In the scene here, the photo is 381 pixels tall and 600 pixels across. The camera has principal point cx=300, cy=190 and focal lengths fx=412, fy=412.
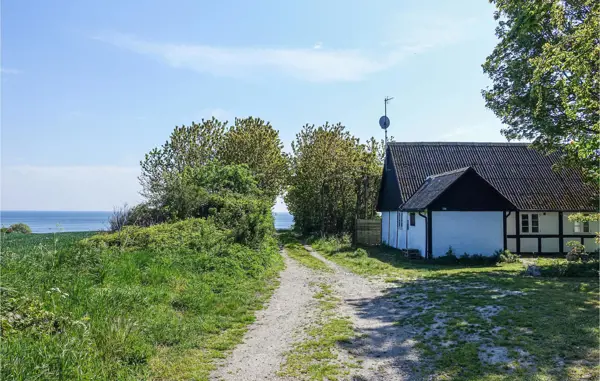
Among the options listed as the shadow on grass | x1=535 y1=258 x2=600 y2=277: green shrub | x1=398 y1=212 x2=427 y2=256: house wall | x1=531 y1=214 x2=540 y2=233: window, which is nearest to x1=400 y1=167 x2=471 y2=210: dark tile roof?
x1=398 y1=212 x2=427 y2=256: house wall

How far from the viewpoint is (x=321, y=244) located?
27.2 metres

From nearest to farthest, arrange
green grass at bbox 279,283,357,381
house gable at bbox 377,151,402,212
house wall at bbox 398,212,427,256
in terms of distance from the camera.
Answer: green grass at bbox 279,283,357,381 < house wall at bbox 398,212,427,256 < house gable at bbox 377,151,402,212

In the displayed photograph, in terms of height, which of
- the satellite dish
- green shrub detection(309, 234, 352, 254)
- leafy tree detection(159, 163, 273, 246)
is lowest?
green shrub detection(309, 234, 352, 254)

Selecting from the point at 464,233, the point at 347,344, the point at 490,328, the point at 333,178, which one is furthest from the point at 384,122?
the point at 347,344

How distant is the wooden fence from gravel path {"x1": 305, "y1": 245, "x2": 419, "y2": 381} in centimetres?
1644

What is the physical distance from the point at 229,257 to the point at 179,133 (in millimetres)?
21391

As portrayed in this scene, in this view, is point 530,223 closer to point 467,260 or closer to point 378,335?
point 467,260

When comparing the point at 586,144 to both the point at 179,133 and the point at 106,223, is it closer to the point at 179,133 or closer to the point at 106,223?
the point at 106,223

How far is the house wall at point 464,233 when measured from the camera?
1984 centimetres

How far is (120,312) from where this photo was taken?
6562 millimetres

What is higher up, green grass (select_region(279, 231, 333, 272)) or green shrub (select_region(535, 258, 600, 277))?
green shrub (select_region(535, 258, 600, 277))

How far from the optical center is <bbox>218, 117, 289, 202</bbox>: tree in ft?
97.0

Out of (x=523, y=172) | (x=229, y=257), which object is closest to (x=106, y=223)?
(x=229, y=257)

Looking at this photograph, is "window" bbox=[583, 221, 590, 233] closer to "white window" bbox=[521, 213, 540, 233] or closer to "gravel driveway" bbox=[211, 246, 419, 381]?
"white window" bbox=[521, 213, 540, 233]
